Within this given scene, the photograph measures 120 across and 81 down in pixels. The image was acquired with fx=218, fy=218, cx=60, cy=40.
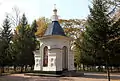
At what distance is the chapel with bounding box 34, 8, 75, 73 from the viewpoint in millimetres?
27305

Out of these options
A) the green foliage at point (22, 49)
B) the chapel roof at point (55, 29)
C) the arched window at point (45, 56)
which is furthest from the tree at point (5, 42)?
the chapel roof at point (55, 29)

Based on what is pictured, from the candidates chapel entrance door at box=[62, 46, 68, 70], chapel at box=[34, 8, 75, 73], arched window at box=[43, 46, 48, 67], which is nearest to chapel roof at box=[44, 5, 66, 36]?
chapel at box=[34, 8, 75, 73]

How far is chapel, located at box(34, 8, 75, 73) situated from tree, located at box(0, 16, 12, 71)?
844 centimetres

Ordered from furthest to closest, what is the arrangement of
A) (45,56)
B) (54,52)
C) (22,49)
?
(22,49) → (45,56) → (54,52)

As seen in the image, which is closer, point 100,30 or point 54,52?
point 100,30

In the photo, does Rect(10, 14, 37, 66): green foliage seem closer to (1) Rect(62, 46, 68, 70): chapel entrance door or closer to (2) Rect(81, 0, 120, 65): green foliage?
(1) Rect(62, 46, 68, 70): chapel entrance door

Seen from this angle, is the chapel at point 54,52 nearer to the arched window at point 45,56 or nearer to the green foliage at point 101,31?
the arched window at point 45,56

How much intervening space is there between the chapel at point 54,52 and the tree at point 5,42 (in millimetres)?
8436

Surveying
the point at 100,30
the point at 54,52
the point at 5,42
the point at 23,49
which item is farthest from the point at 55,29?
the point at 5,42

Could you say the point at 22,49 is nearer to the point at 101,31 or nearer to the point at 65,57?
the point at 65,57

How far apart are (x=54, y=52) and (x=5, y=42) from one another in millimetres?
15591

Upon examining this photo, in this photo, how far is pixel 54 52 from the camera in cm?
2742

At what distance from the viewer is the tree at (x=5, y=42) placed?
35.6 meters

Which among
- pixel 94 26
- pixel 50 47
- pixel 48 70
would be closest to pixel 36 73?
pixel 48 70
